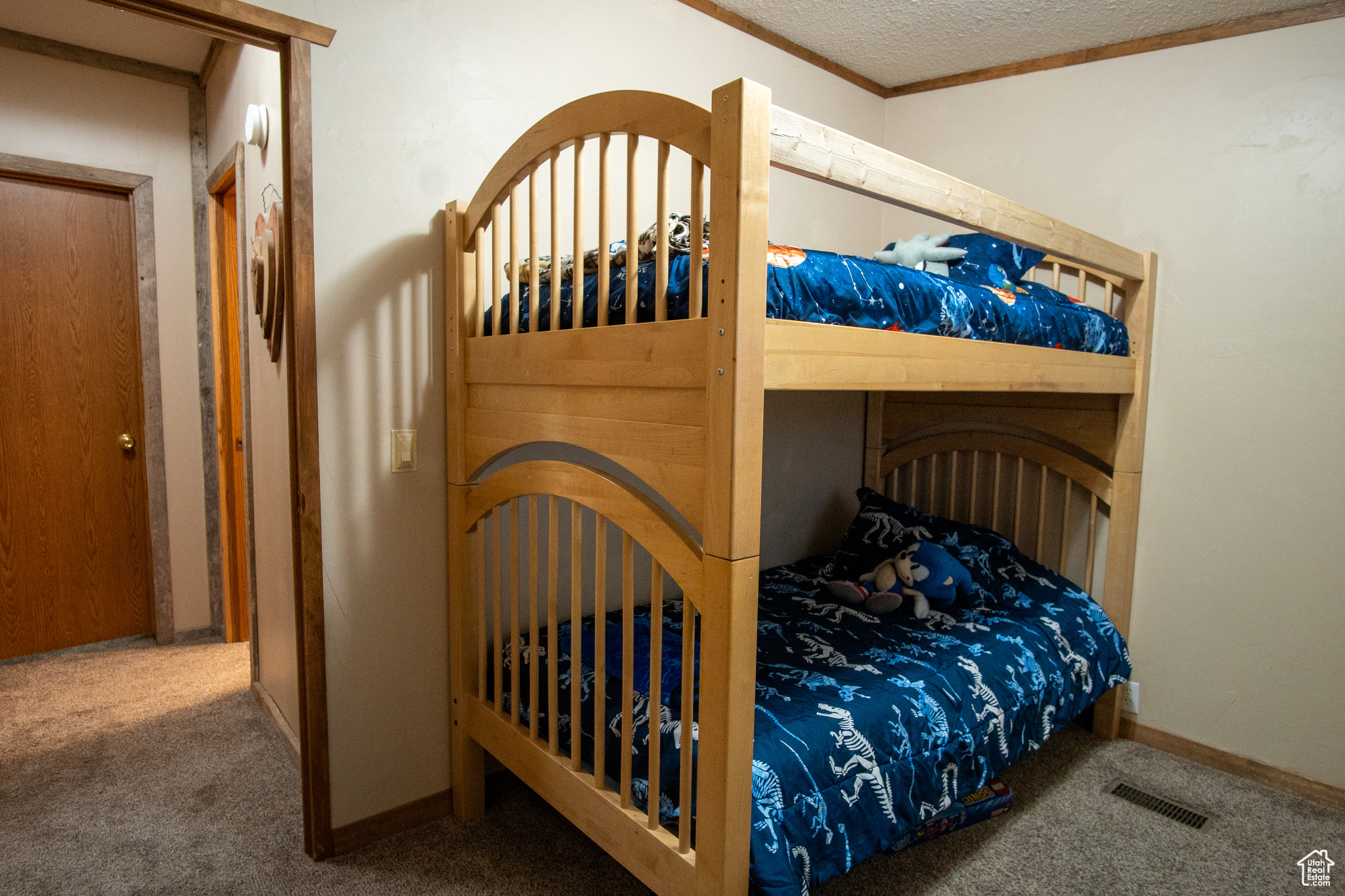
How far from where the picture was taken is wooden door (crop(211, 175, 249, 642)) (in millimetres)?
3062

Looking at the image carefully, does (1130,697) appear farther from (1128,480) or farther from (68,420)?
(68,420)

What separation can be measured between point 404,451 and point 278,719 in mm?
1169

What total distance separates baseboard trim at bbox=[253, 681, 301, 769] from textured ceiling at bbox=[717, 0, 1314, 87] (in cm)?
257

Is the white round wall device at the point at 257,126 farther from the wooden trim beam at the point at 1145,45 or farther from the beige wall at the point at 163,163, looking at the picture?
the wooden trim beam at the point at 1145,45

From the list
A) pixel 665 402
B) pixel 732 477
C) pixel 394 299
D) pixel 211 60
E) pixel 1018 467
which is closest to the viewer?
pixel 732 477

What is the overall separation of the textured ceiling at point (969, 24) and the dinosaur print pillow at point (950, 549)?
153 cm

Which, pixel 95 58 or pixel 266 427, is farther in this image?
pixel 95 58

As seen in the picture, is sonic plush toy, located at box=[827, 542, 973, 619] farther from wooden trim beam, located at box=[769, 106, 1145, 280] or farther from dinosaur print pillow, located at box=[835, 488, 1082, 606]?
wooden trim beam, located at box=[769, 106, 1145, 280]

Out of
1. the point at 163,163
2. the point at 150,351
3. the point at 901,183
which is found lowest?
the point at 150,351

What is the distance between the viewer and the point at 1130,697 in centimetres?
253

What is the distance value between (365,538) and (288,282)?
0.60m

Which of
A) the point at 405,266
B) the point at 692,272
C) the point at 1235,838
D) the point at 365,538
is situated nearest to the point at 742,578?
the point at 692,272

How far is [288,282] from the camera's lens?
5.57 ft
